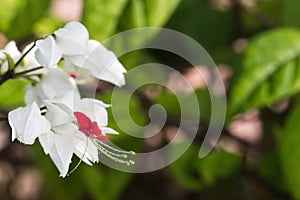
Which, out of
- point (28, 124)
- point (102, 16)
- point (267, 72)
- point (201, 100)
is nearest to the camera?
point (28, 124)

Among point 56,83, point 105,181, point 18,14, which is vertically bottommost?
point 105,181

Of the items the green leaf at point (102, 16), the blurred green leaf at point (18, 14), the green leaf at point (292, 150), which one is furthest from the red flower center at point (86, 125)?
the green leaf at point (292, 150)

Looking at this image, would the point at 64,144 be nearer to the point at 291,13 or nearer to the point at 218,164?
the point at 218,164

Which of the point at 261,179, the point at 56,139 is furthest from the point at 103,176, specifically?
the point at 56,139

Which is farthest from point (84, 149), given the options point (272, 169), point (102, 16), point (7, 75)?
point (272, 169)

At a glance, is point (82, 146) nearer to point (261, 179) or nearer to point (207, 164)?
point (207, 164)

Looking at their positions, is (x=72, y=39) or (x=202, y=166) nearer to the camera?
(x=72, y=39)
